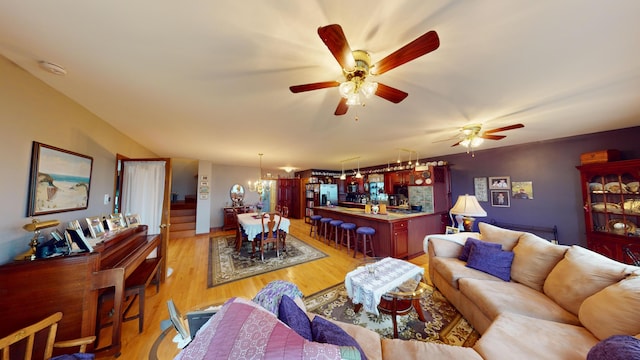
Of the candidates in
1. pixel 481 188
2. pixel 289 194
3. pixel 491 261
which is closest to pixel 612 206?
pixel 481 188

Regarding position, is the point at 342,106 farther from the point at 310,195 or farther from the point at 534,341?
the point at 310,195

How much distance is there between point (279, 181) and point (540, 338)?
865 cm

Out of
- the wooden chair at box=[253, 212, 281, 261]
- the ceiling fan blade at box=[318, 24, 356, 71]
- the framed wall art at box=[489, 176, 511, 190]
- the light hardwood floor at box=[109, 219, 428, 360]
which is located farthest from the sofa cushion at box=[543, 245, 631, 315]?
the wooden chair at box=[253, 212, 281, 261]

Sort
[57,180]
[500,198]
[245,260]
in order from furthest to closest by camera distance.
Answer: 1. [500,198]
2. [245,260]
3. [57,180]

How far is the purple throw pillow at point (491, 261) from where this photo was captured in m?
2.22

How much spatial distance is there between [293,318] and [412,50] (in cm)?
164

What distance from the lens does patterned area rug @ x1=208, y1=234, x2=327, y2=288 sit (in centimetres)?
333

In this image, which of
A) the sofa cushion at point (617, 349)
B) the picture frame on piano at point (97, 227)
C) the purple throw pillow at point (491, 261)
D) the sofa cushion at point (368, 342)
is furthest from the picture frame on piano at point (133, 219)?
the purple throw pillow at point (491, 261)

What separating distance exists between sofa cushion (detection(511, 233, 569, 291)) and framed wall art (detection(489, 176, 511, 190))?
2.88 m

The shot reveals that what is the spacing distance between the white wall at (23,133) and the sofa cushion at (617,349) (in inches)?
150

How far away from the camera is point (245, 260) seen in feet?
13.0

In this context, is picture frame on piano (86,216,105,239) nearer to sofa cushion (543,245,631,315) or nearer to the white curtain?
the white curtain

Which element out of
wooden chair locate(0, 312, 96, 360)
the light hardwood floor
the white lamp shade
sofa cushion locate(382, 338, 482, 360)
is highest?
the white lamp shade

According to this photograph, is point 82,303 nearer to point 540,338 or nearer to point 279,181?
point 540,338
